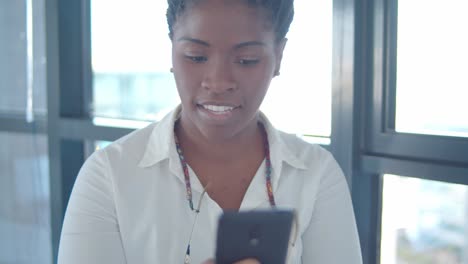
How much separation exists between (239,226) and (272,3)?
612mm

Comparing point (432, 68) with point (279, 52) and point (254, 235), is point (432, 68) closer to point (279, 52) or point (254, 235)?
point (279, 52)

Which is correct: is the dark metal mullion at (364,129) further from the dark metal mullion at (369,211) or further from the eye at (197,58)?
the eye at (197,58)

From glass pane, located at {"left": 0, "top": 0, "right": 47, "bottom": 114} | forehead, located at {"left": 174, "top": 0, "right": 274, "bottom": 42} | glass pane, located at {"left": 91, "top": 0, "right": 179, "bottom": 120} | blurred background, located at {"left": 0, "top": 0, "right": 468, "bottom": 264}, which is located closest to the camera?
forehead, located at {"left": 174, "top": 0, "right": 274, "bottom": 42}

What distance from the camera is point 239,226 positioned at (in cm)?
87

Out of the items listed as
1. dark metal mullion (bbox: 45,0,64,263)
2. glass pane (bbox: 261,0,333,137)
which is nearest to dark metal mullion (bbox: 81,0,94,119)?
dark metal mullion (bbox: 45,0,64,263)

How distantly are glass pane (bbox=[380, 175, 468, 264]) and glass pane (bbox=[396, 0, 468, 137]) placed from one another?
0.18 m

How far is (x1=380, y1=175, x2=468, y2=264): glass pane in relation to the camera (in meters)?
1.56

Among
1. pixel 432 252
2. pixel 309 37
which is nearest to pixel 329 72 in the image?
pixel 309 37

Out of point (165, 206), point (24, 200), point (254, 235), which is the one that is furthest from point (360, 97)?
point (24, 200)

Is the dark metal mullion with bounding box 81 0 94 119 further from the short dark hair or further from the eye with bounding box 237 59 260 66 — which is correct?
the eye with bounding box 237 59 260 66

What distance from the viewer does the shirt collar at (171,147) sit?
131 cm

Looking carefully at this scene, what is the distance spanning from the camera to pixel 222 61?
3.86 ft

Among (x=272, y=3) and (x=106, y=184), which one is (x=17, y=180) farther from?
(x=272, y=3)

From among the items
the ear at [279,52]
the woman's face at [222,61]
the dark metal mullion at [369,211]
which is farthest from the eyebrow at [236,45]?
the dark metal mullion at [369,211]
